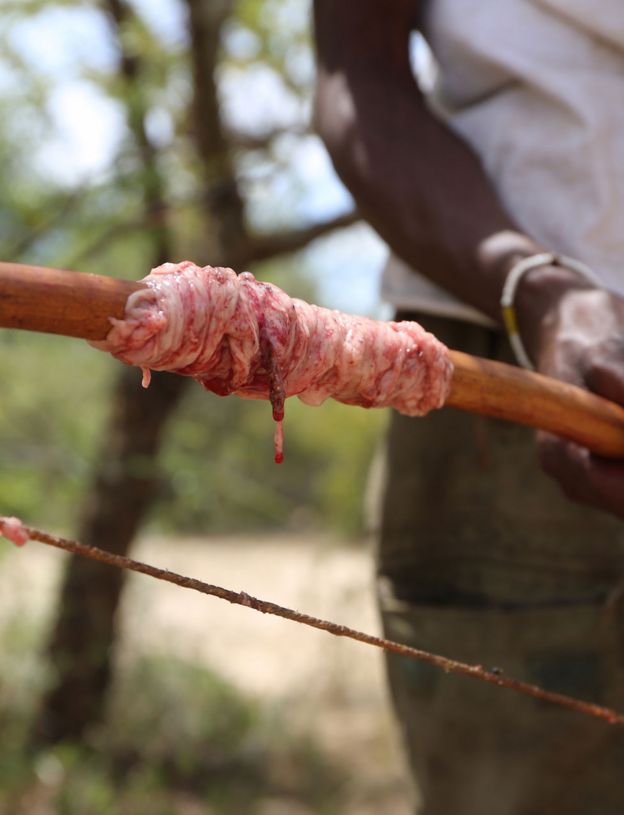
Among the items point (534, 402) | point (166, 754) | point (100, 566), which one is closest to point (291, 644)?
point (166, 754)

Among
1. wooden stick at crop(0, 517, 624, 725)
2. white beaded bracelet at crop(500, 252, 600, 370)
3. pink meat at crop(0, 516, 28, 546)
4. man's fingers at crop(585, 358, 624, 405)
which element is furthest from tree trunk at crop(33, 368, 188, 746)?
pink meat at crop(0, 516, 28, 546)

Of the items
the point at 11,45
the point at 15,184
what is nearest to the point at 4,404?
the point at 15,184

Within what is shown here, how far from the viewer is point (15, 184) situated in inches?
139

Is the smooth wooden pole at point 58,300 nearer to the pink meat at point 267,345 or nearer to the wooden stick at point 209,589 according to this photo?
the pink meat at point 267,345

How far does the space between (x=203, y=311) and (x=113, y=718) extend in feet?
11.7

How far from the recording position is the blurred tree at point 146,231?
3494mm

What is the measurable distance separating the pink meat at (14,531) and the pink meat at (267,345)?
15 centimetres

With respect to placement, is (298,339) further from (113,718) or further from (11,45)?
(113,718)

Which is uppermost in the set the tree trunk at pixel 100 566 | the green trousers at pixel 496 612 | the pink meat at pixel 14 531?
the pink meat at pixel 14 531

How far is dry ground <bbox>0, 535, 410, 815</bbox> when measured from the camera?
442cm

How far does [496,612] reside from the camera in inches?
60.4

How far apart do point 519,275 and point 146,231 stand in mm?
2605

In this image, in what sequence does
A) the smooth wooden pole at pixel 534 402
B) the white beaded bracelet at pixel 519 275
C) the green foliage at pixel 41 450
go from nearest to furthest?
the smooth wooden pole at pixel 534 402 → the white beaded bracelet at pixel 519 275 → the green foliage at pixel 41 450

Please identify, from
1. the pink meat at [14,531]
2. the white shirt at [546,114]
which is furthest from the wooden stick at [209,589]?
the white shirt at [546,114]
